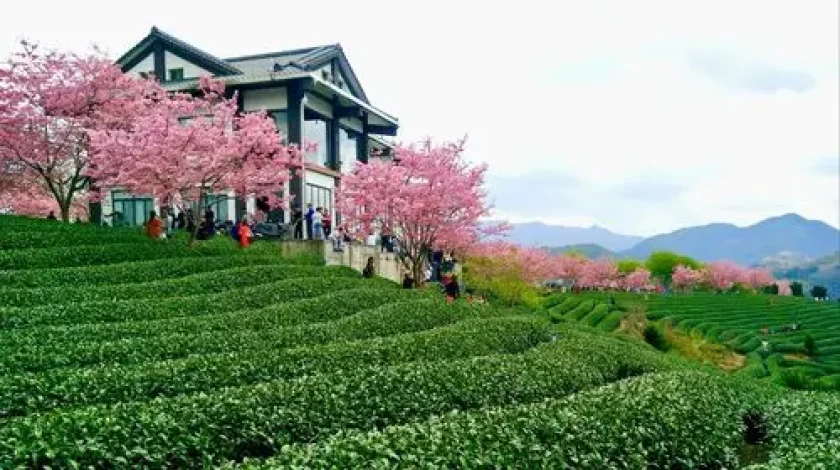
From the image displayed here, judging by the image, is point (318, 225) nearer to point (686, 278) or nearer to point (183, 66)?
point (183, 66)

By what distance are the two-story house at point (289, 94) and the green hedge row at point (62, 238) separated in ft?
19.4

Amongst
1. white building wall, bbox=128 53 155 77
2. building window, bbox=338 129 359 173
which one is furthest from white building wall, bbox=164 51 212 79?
building window, bbox=338 129 359 173

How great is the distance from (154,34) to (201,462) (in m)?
34.7

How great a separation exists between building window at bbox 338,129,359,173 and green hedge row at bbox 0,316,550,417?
88.7 ft

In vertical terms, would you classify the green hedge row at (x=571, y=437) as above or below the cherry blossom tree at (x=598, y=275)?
above

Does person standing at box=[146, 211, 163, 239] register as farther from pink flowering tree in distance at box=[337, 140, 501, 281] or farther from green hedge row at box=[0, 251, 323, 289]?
pink flowering tree in distance at box=[337, 140, 501, 281]

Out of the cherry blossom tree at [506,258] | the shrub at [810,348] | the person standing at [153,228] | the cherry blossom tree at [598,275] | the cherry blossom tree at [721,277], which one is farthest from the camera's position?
the cherry blossom tree at [721,277]

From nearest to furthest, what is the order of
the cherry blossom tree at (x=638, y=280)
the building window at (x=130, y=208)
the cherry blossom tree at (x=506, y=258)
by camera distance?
the building window at (x=130, y=208), the cherry blossom tree at (x=506, y=258), the cherry blossom tree at (x=638, y=280)

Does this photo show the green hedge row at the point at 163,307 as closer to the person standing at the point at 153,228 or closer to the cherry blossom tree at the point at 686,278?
the person standing at the point at 153,228

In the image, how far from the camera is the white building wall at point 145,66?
40375 millimetres

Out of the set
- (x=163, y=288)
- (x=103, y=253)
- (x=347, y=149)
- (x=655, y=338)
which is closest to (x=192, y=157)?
(x=103, y=253)

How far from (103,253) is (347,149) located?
2110 cm

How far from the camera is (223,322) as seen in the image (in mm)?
18938

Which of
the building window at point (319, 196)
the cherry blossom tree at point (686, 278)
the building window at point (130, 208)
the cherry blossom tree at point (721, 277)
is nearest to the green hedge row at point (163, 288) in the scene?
the building window at point (319, 196)
